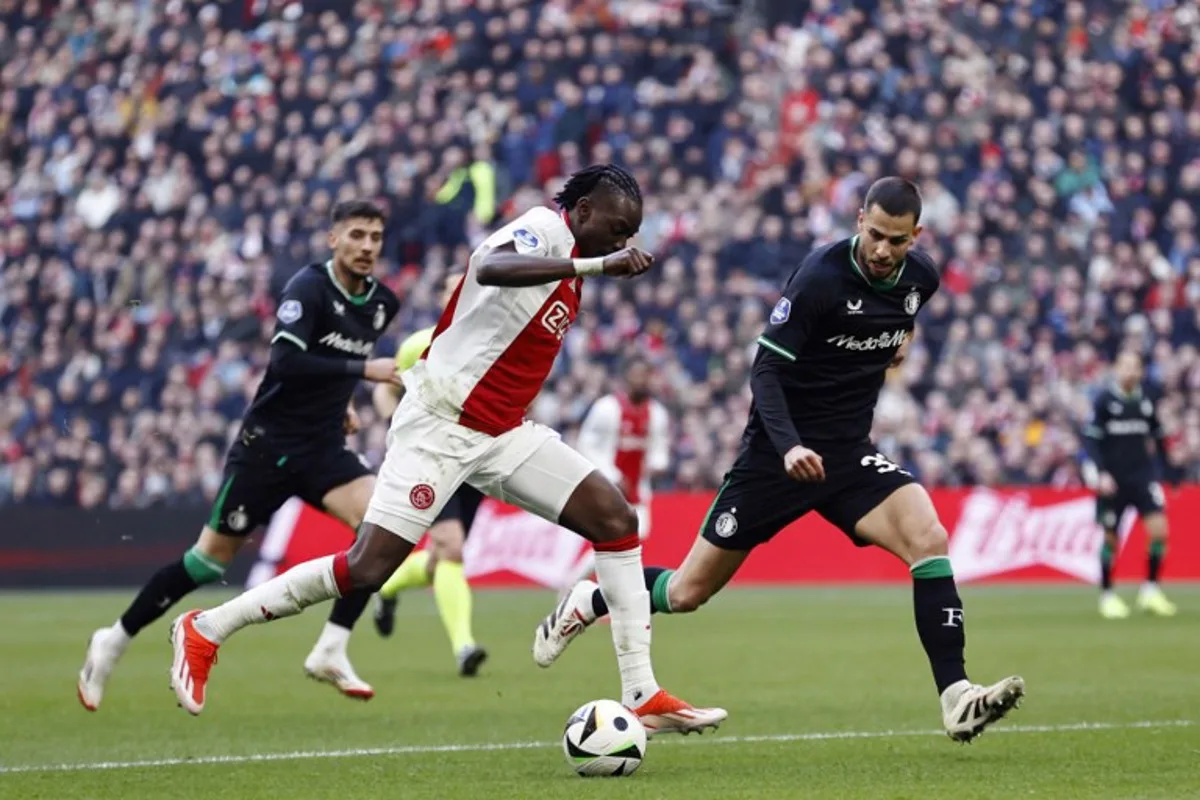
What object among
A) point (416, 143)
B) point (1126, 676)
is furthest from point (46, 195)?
point (1126, 676)

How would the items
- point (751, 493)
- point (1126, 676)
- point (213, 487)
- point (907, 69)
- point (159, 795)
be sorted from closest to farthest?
point (159, 795)
point (751, 493)
point (1126, 676)
point (213, 487)
point (907, 69)

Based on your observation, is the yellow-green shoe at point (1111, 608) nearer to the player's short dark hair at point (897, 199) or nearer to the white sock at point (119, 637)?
the white sock at point (119, 637)

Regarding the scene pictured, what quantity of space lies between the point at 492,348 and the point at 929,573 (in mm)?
2098

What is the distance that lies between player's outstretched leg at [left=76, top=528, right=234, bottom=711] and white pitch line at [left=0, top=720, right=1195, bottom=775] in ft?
7.64

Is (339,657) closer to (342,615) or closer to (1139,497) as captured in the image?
(342,615)

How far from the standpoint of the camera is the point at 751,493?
9.44 metres

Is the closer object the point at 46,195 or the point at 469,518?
the point at 469,518

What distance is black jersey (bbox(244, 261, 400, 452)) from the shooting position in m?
11.1

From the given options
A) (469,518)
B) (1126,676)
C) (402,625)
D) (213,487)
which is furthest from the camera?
(213,487)

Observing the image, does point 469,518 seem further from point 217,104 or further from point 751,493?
point 217,104

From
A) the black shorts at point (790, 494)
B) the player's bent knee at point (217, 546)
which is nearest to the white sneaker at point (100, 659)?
the player's bent knee at point (217, 546)

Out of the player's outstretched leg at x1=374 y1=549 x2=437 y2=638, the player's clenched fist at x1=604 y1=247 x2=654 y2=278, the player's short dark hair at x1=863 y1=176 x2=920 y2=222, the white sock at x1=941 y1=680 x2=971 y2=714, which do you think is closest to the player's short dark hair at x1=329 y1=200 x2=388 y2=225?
the player's short dark hair at x1=863 y1=176 x2=920 y2=222

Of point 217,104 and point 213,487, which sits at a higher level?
point 217,104

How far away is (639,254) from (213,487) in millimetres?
18287
